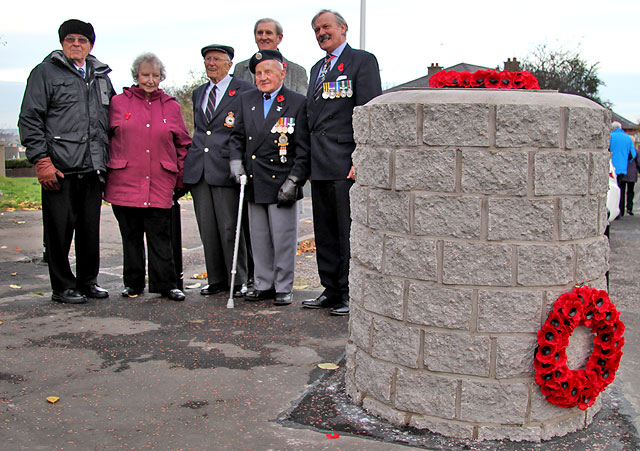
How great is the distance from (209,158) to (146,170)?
0.53 metres

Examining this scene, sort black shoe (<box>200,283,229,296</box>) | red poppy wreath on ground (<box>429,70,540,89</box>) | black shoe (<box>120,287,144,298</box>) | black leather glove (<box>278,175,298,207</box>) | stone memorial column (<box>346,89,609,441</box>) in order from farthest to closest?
black shoe (<box>200,283,229,296</box>) → black shoe (<box>120,287,144,298</box>) → black leather glove (<box>278,175,298,207</box>) → red poppy wreath on ground (<box>429,70,540,89</box>) → stone memorial column (<box>346,89,609,441</box>)

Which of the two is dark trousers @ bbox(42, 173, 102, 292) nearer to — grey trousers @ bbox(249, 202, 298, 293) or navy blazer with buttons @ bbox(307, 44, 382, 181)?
grey trousers @ bbox(249, 202, 298, 293)

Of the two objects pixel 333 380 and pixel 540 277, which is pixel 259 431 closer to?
pixel 333 380

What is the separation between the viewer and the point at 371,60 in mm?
5438

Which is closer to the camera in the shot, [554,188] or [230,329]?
[554,188]

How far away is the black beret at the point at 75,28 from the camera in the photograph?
5750mm

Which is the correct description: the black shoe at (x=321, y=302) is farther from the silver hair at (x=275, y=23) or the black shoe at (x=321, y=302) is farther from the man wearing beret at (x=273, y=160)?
the silver hair at (x=275, y=23)

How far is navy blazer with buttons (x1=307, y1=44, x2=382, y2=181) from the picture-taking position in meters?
5.39

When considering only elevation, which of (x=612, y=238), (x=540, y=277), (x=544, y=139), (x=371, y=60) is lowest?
(x=612, y=238)

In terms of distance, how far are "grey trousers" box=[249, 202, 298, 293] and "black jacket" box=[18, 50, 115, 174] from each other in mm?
1350

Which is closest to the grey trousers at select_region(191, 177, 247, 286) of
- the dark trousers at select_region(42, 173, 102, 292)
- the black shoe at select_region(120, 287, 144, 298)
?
the black shoe at select_region(120, 287, 144, 298)

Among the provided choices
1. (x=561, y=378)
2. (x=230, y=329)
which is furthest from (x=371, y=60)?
(x=561, y=378)

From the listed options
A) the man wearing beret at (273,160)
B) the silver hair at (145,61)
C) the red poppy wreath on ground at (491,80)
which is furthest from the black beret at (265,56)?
the red poppy wreath on ground at (491,80)

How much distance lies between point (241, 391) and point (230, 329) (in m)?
1.26
